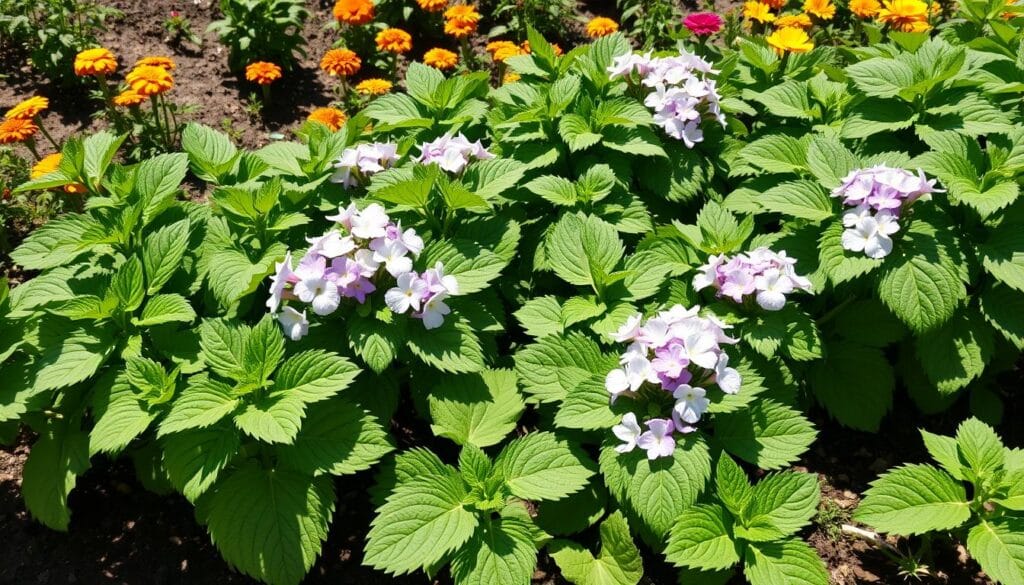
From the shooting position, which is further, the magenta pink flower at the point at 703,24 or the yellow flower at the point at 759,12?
the yellow flower at the point at 759,12

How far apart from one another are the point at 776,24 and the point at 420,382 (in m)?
3.48

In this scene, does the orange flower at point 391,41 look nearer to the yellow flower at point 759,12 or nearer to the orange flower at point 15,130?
the orange flower at point 15,130

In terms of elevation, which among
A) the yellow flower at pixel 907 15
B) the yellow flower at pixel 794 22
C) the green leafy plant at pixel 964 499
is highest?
the yellow flower at pixel 907 15

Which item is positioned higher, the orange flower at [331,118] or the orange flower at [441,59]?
the orange flower at [441,59]

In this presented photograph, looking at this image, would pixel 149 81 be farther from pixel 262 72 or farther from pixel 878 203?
pixel 878 203

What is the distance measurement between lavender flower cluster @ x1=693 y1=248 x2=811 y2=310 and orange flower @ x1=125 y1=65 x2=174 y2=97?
3.02 metres

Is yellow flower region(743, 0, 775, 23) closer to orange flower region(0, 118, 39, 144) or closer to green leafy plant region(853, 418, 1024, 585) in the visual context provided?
green leafy plant region(853, 418, 1024, 585)

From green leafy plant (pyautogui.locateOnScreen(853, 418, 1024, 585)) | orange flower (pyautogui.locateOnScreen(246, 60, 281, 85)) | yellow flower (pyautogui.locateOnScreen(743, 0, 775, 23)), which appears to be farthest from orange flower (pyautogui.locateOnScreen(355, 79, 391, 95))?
green leafy plant (pyautogui.locateOnScreen(853, 418, 1024, 585))

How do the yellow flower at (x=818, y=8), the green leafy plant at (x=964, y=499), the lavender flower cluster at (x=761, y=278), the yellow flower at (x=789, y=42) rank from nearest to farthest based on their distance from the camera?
the green leafy plant at (x=964, y=499), the lavender flower cluster at (x=761, y=278), the yellow flower at (x=789, y=42), the yellow flower at (x=818, y=8)

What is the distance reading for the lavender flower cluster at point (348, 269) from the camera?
2.38 m

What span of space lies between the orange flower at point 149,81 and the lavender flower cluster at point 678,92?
2.36 meters

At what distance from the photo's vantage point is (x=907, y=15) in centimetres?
424

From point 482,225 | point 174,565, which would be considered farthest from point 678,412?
point 174,565

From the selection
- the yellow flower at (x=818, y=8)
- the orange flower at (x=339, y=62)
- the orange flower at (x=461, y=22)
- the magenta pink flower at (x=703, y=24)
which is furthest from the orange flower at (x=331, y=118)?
the yellow flower at (x=818, y=8)
